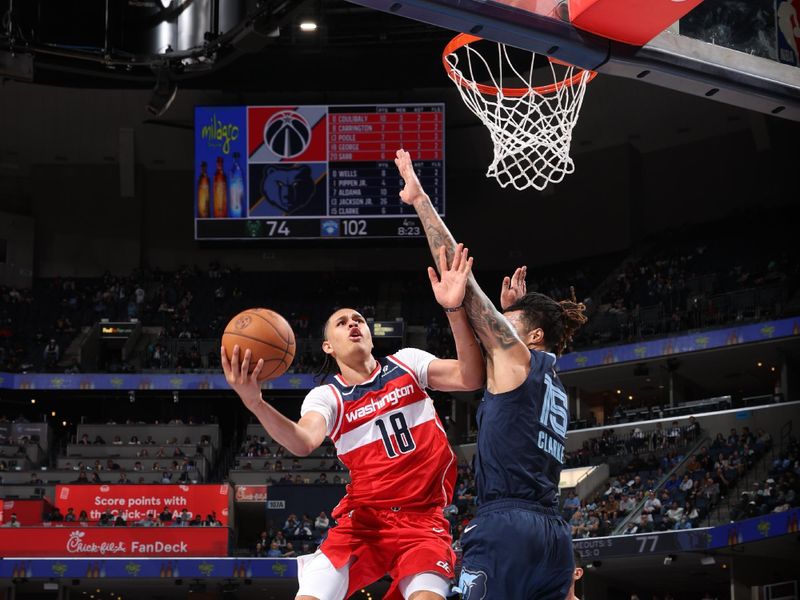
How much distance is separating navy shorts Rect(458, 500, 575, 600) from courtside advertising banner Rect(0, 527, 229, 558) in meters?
22.5

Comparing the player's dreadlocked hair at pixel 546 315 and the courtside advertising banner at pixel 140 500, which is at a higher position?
the player's dreadlocked hair at pixel 546 315

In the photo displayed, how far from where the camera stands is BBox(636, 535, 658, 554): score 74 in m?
22.9

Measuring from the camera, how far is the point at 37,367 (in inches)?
1395

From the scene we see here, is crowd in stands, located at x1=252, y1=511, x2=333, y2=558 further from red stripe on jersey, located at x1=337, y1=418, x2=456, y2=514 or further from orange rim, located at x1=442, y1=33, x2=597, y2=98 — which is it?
red stripe on jersey, located at x1=337, y1=418, x2=456, y2=514

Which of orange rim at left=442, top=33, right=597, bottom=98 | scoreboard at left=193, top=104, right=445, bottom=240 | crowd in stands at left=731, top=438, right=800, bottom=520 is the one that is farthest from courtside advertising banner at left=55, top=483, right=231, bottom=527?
orange rim at left=442, top=33, right=597, bottom=98

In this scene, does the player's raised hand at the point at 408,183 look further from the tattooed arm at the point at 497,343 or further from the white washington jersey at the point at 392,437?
the white washington jersey at the point at 392,437

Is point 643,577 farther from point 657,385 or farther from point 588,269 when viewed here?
point 588,269

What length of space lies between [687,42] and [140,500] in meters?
23.0

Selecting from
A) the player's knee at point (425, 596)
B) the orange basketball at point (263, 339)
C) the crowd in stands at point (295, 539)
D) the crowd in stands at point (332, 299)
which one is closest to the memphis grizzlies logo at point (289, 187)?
the crowd in stands at point (332, 299)

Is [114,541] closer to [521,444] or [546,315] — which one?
[546,315]

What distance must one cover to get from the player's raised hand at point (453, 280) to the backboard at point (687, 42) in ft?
7.63

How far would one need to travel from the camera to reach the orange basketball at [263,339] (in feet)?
18.6

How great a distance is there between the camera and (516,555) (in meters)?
4.99

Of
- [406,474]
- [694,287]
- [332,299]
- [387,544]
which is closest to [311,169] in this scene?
[332,299]
